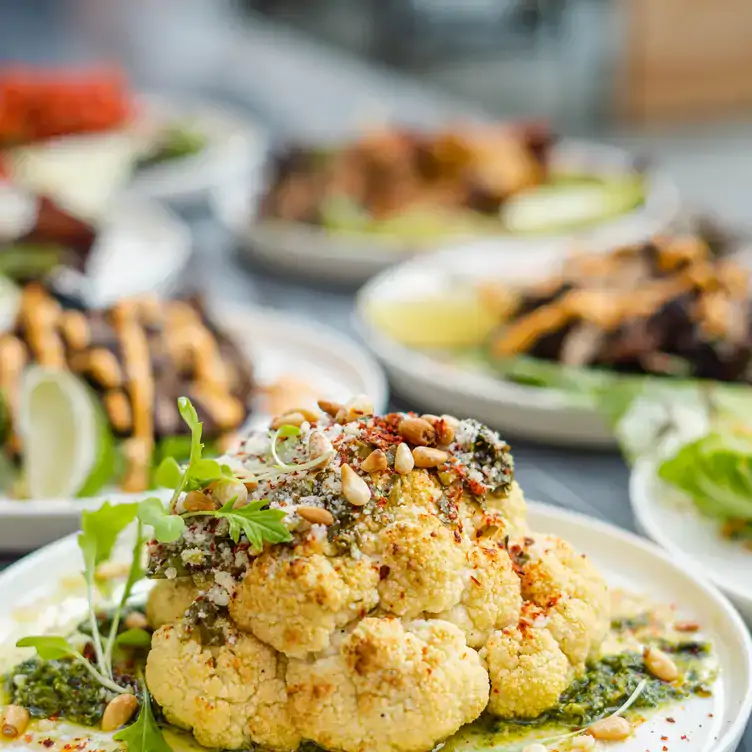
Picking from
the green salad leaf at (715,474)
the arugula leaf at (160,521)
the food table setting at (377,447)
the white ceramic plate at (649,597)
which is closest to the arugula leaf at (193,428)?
the food table setting at (377,447)

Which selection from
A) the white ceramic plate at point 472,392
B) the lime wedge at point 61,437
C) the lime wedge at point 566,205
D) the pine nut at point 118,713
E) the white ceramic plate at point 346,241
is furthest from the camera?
the lime wedge at point 566,205

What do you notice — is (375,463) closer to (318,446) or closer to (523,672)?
(318,446)

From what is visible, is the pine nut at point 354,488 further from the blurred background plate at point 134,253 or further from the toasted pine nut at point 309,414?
the blurred background plate at point 134,253

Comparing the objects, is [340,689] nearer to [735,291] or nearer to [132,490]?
[132,490]

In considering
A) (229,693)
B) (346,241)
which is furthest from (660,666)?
(346,241)

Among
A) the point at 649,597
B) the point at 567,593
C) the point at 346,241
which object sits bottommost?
the point at 346,241

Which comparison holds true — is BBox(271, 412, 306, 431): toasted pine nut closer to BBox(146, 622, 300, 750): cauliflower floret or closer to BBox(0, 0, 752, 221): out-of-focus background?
BBox(146, 622, 300, 750): cauliflower floret
